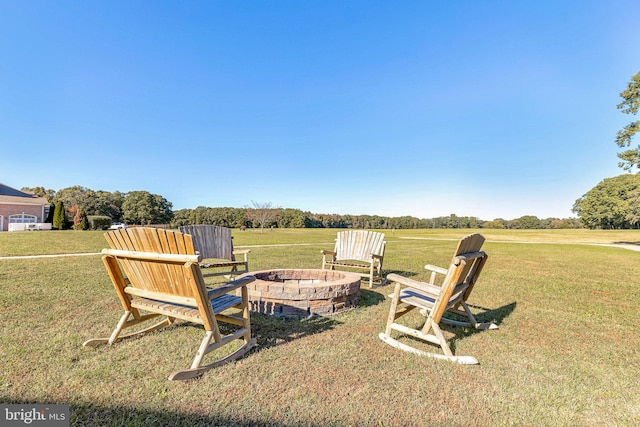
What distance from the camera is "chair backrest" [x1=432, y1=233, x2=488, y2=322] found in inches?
105

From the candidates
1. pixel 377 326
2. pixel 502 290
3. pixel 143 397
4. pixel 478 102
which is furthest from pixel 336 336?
pixel 478 102

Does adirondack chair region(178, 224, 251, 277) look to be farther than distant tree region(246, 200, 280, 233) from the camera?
No

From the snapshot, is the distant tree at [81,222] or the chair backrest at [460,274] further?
the distant tree at [81,222]

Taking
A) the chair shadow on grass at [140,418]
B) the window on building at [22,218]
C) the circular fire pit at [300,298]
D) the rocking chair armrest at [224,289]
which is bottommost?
the chair shadow on grass at [140,418]

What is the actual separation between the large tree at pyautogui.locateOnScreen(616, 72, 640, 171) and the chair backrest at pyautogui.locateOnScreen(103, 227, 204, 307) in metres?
27.2

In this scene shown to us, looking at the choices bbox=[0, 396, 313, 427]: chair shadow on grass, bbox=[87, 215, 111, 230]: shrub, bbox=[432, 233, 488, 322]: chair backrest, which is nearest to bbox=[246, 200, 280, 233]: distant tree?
bbox=[87, 215, 111, 230]: shrub

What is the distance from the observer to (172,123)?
65.8 feet

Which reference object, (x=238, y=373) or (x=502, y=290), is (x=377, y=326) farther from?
(x=502, y=290)

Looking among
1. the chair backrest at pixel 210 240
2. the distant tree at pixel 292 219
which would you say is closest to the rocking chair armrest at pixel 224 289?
the chair backrest at pixel 210 240

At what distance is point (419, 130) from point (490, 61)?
29.6ft

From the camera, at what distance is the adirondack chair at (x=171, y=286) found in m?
2.25

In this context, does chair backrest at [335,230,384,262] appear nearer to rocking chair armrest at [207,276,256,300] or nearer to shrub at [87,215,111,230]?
rocking chair armrest at [207,276,256,300]

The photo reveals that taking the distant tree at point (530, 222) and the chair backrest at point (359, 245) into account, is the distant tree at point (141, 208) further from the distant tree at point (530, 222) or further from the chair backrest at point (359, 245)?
the distant tree at point (530, 222)

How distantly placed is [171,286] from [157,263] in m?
0.24
